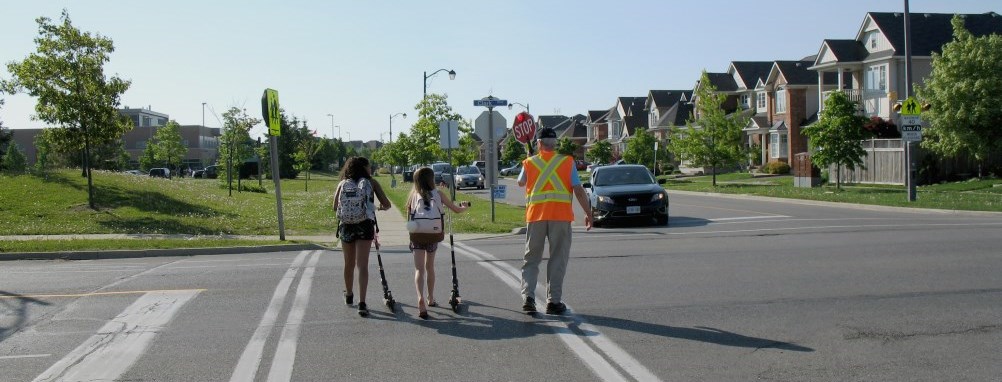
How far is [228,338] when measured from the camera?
24.7ft

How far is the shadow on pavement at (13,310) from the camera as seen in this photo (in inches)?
316

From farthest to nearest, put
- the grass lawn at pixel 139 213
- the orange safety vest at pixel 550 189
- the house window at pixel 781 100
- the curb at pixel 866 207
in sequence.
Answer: the house window at pixel 781 100 → the curb at pixel 866 207 → the grass lawn at pixel 139 213 → the orange safety vest at pixel 550 189

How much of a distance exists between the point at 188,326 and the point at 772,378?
201 inches

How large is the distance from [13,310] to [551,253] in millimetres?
5530

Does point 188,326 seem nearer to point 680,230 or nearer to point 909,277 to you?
point 909,277

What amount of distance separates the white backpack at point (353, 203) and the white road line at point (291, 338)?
40.5 inches

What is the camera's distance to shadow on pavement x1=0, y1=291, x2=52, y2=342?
316 inches

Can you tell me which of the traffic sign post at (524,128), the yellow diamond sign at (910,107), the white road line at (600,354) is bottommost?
the white road line at (600,354)

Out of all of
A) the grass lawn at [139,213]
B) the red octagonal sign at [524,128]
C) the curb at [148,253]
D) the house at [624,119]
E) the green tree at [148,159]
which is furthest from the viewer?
the house at [624,119]

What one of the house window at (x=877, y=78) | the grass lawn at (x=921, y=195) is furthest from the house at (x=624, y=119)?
the grass lawn at (x=921, y=195)

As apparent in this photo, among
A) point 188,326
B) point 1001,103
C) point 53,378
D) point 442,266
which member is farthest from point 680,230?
point 1001,103

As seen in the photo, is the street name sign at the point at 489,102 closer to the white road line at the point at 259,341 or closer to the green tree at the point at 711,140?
the white road line at the point at 259,341

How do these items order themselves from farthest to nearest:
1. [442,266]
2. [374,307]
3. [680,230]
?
[680,230]
[442,266]
[374,307]

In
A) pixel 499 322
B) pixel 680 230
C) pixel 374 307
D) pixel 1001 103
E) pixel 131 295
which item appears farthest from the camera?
pixel 1001 103
